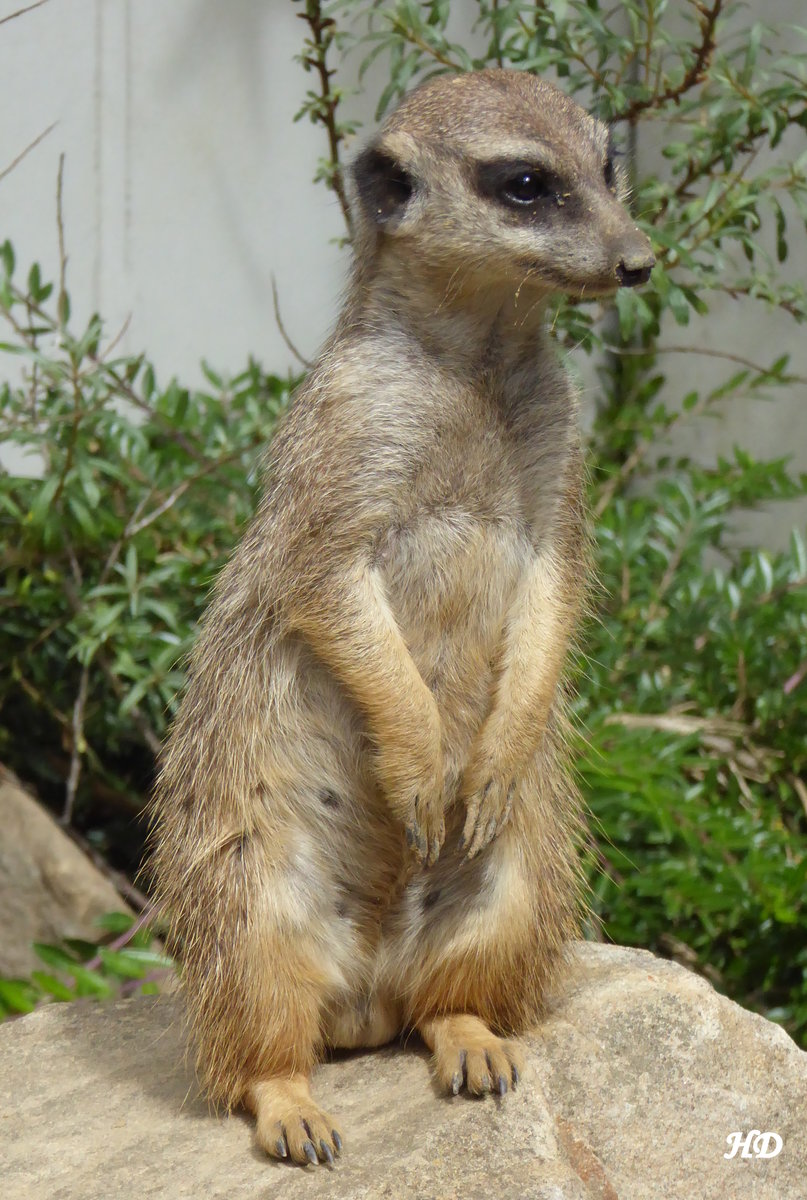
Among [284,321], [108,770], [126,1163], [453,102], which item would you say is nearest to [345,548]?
[453,102]

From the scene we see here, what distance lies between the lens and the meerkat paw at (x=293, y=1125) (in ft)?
6.67

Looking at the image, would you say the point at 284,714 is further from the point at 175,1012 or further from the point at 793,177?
the point at 793,177

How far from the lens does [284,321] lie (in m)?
→ 5.00

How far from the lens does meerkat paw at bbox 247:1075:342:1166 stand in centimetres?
203

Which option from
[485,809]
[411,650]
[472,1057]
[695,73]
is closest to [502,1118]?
[472,1057]

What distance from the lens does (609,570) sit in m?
4.28

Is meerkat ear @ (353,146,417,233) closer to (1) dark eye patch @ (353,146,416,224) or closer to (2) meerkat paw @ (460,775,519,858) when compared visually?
(1) dark eye patch @ (353,146,416,224)

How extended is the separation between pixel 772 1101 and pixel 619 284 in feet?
4.59

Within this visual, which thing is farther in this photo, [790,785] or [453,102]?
[790,785]

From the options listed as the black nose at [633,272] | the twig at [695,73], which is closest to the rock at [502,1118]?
the black nose at [633,272]

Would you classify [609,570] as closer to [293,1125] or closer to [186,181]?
[186,181]

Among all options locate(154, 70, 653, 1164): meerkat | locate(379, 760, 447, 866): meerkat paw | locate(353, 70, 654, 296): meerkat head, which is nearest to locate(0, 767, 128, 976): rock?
locate(154, 70, 653, 1164): meerkat

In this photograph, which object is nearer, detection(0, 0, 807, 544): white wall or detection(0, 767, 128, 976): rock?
detection(0, 767, 128, 976): rock

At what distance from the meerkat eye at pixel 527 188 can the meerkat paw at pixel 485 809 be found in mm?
939
